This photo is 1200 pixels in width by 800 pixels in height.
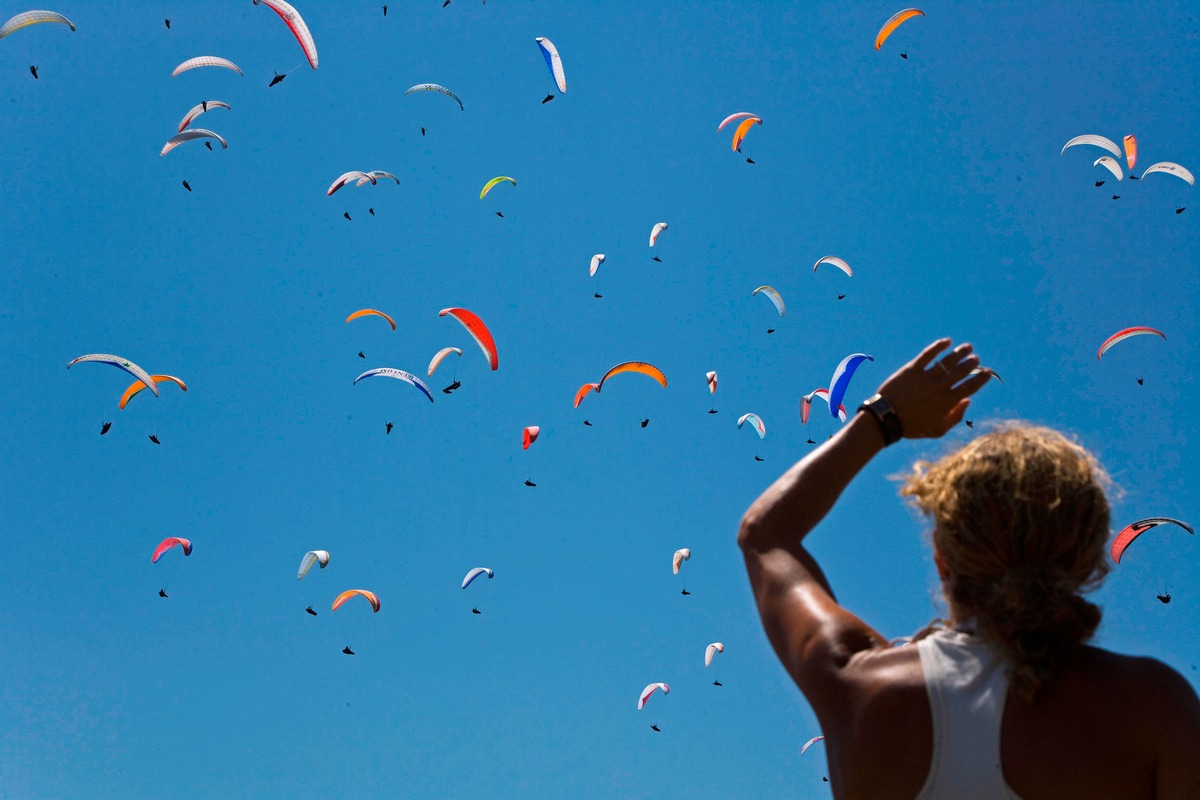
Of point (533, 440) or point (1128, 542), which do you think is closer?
point (1128, 542)

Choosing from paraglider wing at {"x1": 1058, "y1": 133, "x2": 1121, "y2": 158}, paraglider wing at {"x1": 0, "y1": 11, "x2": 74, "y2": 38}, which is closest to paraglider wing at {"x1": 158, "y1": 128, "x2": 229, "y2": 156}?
paraglider wing at {"x1": 0, "y1": 11, "x2": 74, "y2": 38}

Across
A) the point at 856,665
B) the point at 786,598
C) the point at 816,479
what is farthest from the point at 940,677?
the point at 816,479

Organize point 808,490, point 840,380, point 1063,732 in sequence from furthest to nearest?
point 840,380 → point 808,490 → point 1063,732

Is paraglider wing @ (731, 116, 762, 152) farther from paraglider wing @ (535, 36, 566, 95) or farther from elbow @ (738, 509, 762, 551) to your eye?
elbow @ (738, 509, 762, 551)

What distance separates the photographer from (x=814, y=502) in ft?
9.25

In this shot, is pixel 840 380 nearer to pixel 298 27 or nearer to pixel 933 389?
pixel 298 27

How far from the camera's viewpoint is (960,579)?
2598 mm

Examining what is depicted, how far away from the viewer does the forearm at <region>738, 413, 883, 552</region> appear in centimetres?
280

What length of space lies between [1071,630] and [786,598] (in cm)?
64

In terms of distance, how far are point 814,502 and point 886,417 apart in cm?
30

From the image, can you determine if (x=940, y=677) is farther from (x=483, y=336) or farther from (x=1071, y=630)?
(x=483, y=336)

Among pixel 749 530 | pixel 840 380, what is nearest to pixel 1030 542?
pixel 749 530

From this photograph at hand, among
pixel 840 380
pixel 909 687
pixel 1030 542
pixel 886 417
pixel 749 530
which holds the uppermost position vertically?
pixel 840 380

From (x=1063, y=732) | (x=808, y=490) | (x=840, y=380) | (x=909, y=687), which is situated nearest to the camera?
(x=1063, y=732)
